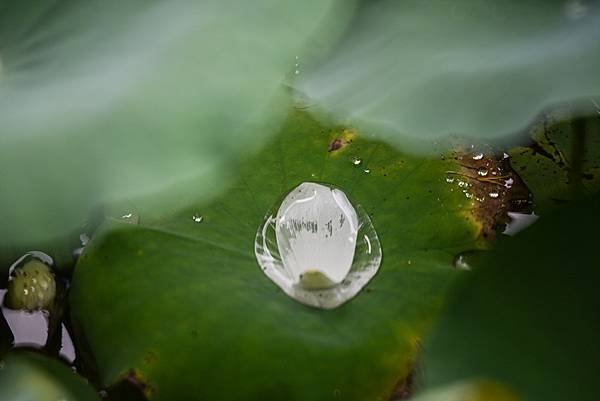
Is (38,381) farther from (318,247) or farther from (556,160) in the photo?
(556,160)

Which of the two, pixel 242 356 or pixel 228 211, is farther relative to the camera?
pixel 228 211

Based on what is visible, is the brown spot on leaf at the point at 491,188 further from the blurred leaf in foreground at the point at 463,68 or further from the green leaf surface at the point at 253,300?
the blurred leaf in foreground at the point at 463,68

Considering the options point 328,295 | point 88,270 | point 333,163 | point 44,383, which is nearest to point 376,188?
point 333,163

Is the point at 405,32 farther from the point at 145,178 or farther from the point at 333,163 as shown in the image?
the point at 145,178

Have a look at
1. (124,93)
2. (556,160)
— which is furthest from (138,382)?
(556,160)

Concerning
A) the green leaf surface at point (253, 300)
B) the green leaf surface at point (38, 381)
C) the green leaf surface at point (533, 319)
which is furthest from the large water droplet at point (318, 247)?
the green leaf surface at point (38, 381)

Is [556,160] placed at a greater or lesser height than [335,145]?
lesser
